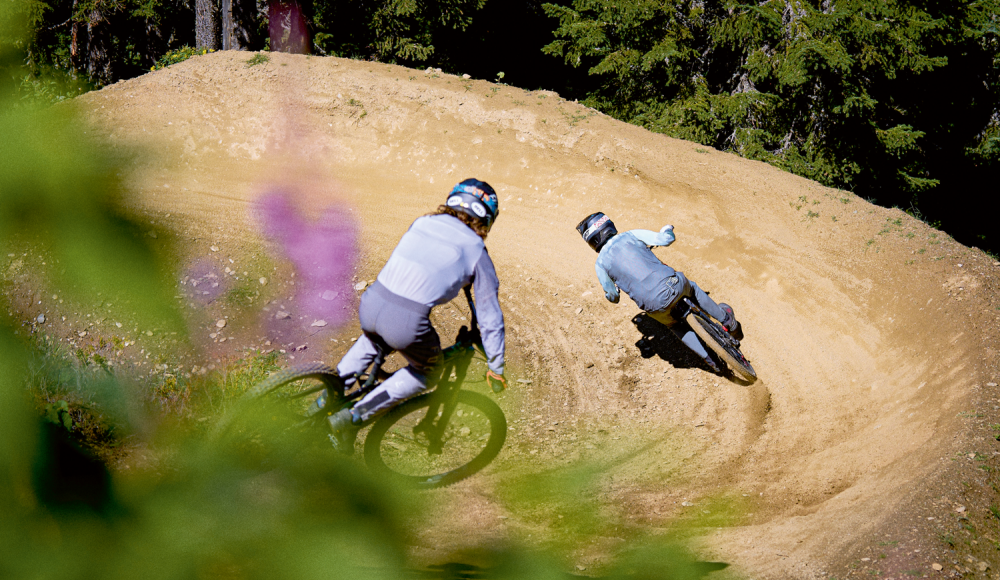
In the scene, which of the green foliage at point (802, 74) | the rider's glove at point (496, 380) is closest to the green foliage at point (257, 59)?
the green foliage at point (802, 74)

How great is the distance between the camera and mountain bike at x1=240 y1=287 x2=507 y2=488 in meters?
4.53

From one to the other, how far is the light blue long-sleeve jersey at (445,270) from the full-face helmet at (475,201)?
4.0 inches

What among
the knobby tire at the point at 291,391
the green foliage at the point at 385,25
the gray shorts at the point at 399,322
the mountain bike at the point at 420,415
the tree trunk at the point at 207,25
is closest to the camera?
the gray shorts at the point at 399,322

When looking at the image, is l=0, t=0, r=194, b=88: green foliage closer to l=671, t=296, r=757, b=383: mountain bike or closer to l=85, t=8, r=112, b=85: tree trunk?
l=85, t=8, r=112, b=85: tree trunk

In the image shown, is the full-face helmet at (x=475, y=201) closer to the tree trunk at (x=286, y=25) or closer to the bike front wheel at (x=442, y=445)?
the bike front wheel at (x=442, y=445)

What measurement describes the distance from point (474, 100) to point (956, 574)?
9852mm

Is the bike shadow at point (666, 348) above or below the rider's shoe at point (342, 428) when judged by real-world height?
below

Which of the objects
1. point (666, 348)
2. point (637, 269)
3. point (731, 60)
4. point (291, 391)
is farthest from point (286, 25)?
point (291, 391)

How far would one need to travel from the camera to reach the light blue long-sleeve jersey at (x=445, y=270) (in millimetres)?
3980

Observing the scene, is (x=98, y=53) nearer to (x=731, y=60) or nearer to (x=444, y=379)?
(x=731, y=60)

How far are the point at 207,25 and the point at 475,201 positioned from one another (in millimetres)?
14536

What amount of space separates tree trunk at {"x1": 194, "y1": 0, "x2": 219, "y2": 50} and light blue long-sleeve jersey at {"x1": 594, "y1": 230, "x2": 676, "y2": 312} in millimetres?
13572

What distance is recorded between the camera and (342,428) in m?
4.61

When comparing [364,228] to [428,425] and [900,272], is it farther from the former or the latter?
[900,272]
